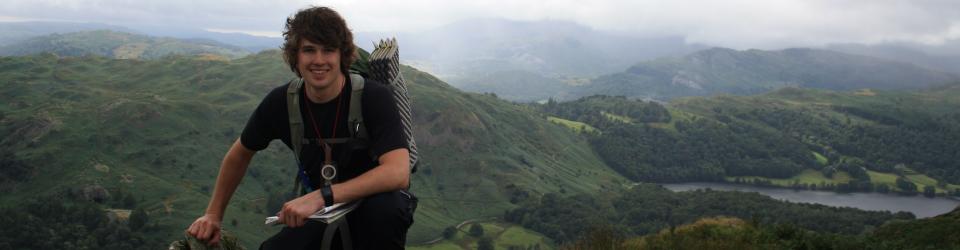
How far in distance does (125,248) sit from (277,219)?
125 meters

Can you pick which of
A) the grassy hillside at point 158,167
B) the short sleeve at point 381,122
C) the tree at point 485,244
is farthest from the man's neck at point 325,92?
the tree at point 485,244

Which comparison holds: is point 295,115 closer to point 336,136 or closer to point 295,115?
point 295,115

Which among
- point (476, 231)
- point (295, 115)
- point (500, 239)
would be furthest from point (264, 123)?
point (476, 231)

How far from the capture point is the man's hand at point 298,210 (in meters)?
4.25

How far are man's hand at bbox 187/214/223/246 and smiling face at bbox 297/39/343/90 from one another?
1.38 m

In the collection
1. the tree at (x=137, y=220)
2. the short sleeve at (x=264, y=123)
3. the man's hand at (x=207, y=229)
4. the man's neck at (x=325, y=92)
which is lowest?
the tree at (x=137, y=220)

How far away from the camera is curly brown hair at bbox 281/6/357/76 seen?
15.6 feet

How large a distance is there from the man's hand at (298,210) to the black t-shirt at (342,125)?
1.87 feet

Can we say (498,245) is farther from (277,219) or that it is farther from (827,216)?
(277,219)

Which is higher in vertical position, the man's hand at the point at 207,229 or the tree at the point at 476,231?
the man's hand at the point at 207,229

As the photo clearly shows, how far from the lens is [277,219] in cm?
435

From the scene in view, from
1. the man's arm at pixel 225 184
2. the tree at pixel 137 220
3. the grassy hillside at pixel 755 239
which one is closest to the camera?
the man's arm at pixel 225 184

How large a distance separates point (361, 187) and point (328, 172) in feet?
1.58

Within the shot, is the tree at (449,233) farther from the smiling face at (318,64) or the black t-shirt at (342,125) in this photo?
the smiling face at (318,64)
